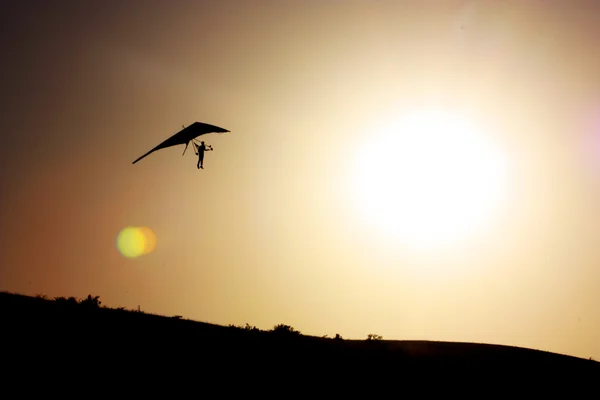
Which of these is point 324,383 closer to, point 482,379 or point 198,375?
point 198,375

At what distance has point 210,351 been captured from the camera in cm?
1456

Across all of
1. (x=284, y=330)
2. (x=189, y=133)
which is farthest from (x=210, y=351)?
(x=189, y=133)

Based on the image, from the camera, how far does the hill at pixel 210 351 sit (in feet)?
41.7

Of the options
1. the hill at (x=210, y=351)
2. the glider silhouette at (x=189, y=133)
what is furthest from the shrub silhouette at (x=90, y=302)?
the glider silhouette at (x=189, y=133)

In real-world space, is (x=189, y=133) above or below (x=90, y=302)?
above

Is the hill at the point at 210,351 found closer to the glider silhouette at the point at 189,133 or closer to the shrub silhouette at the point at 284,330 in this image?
the shrub silhouette at the point at 284,330

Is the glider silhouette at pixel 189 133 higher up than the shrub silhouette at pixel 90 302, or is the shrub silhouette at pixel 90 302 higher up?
the glider silhouette at pixel 189 133

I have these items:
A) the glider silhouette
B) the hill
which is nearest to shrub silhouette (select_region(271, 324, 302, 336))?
the hill

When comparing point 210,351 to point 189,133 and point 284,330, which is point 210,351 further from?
point 189,133

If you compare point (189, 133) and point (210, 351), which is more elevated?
point (189, 133)

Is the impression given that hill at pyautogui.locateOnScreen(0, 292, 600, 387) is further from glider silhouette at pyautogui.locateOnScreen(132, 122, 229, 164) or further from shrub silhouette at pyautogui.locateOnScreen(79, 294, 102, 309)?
glider silhouette at pyautogui.locateOnScreen(132, 122, 229, 164)

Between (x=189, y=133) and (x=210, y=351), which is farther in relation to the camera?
(x=189, y=133)

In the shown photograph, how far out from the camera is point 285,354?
50.8 feet

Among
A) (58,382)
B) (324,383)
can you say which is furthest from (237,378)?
(58,382)
